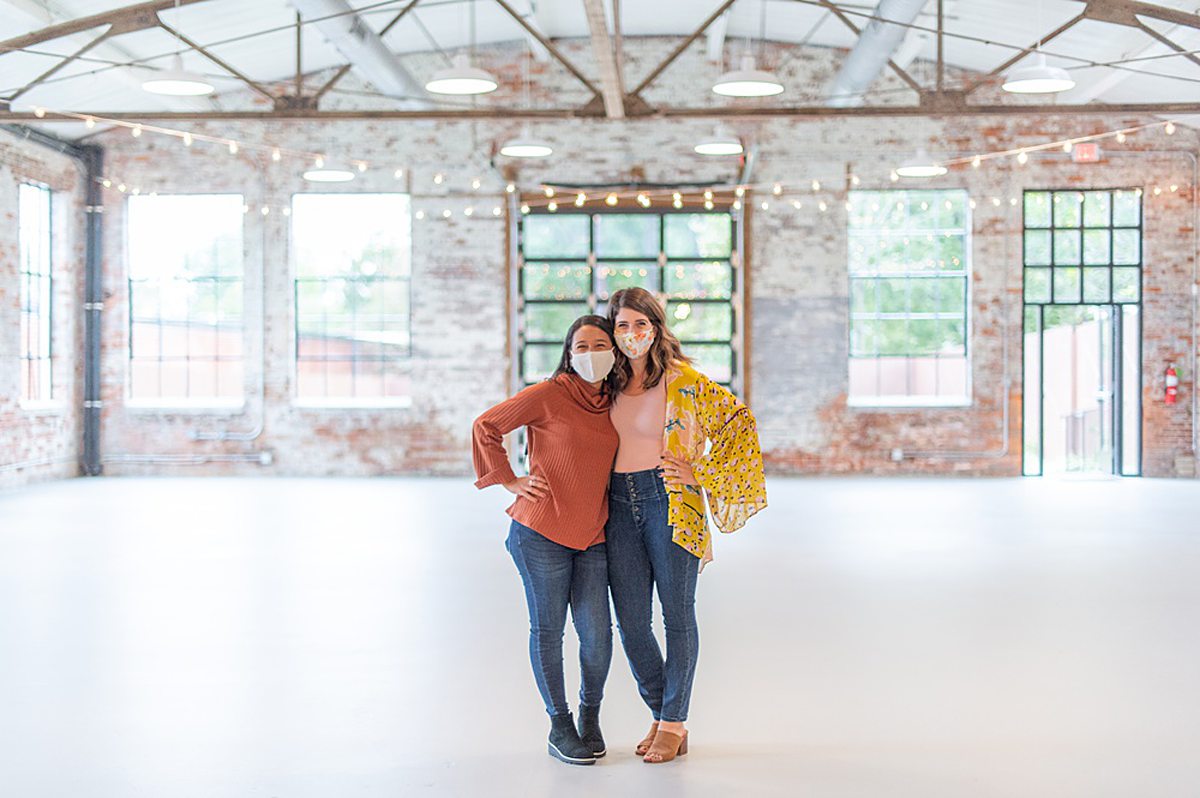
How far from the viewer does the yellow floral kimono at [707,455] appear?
3.90 meters

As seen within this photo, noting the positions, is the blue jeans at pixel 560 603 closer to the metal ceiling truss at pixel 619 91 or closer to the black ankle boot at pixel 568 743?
the black ankle boot at pixel 568 743

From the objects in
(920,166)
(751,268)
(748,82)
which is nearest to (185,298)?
(751,268)

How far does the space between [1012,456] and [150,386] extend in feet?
32.8

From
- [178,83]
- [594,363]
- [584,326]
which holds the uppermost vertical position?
[178,83]

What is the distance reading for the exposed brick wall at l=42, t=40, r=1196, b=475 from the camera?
15727 mm

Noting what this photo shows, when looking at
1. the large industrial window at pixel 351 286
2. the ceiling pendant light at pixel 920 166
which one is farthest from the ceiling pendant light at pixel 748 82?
the large industrial window at pixel 351 286

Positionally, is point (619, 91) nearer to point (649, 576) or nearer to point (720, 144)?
point (720, 144)

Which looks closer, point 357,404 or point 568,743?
point 568,743

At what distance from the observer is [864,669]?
534cm

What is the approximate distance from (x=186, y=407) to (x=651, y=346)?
1330cm

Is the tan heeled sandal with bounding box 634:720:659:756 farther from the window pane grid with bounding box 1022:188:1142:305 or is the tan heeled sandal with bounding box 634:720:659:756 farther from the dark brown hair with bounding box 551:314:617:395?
the window pane grid with bounding box 1022:188:1142:305

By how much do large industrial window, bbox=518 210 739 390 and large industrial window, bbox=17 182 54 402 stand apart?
17.4ft

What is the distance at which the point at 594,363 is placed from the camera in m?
3.89

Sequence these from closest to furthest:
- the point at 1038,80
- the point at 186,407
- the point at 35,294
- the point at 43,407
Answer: the point at 1038,80, the point at 43,407, the point at 35,294, the point at 186,407
